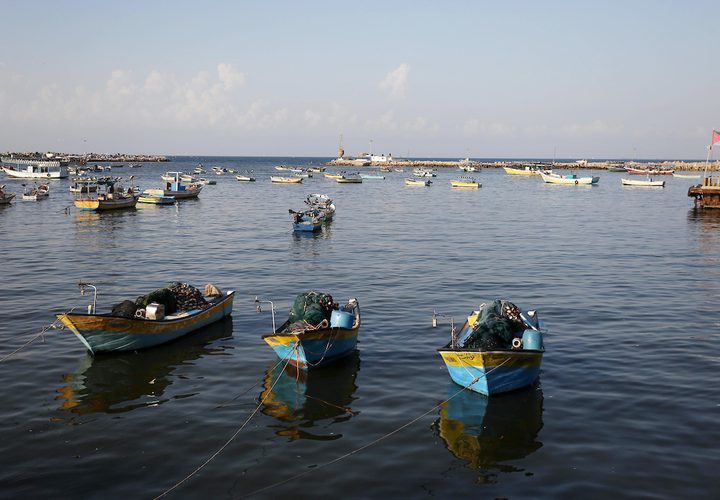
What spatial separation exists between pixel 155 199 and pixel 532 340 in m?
72.2

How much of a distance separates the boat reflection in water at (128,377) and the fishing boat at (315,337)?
356cm

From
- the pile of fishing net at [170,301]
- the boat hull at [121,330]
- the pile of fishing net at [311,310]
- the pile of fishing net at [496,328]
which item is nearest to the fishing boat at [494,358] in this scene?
the pile of fishing net at [496,328]

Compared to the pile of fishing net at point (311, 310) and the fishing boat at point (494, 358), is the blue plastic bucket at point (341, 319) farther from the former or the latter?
the fishing boat at point (494, 358)

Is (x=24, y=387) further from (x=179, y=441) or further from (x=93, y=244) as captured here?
(x=93, y=244)

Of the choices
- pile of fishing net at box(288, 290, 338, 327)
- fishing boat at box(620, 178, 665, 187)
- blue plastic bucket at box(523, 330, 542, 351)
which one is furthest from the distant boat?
blue plastic bucket at box(523, 330, 542, 351)

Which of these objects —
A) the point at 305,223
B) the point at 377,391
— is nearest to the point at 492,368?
the point at 377,391

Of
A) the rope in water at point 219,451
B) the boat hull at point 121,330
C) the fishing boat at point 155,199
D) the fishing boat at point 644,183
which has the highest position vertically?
the fishing boat at point 644,183

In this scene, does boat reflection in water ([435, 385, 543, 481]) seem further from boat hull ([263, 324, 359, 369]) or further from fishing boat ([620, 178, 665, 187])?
fishing boat ([620, 178, 665, 187])

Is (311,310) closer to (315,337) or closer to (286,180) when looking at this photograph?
(315,337)

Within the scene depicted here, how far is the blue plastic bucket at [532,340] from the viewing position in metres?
18.5

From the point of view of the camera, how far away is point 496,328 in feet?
62.8

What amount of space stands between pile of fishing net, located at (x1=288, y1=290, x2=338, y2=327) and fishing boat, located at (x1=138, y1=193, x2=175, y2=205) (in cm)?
6572

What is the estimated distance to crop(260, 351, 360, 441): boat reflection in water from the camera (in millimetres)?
16422

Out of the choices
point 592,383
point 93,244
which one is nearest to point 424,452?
point 592,383
